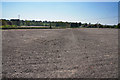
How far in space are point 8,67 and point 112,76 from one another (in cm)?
296

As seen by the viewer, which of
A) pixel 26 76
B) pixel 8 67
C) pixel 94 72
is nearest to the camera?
pixel 26 76

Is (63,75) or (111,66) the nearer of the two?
(63,75)

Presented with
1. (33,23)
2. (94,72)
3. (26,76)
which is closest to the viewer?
(26,76)

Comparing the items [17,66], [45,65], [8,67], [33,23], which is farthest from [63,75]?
[33,23]

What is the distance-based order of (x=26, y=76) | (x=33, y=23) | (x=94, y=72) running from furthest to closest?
(x=33, y=23)
(x=94, y=72)
(x=26, y=76)

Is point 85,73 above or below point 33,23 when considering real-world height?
below

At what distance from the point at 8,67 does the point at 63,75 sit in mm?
1730

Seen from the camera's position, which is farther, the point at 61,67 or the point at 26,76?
the point at 61,67

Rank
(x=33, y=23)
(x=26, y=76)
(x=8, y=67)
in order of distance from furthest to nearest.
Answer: (x=33, y=23)
(x=8, y=67)
(x=26, y=76)

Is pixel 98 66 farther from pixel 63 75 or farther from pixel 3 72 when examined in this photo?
pixel 3 72

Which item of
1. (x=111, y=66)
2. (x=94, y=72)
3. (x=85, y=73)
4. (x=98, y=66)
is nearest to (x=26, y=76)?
(x=85, y=73)

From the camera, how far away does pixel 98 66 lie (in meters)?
3.51

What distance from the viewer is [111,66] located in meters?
3.54

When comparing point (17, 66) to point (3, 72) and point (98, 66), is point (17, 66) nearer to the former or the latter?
point (3, 72)
